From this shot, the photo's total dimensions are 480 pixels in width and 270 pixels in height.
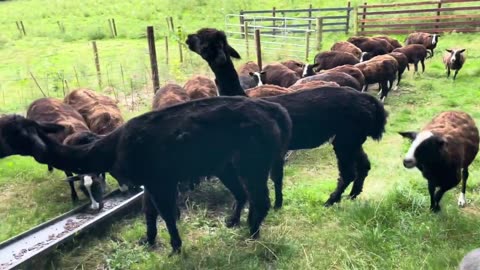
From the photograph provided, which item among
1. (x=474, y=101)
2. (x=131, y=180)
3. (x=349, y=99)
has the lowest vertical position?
A: (x=474, y=101)

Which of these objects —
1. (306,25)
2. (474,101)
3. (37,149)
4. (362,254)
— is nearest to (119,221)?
(37,149)

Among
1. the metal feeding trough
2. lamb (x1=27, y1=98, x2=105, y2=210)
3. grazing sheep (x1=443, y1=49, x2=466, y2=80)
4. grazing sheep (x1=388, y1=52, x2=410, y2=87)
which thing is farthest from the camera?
grazing sheep (x1=443, y1=49, x2=466, y2=80)

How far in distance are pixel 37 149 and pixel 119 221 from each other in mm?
1811

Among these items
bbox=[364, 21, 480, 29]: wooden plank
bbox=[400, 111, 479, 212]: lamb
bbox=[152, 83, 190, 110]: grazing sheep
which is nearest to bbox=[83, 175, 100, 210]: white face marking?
bbox=[152, 83, 190, 110]: grazing sheep

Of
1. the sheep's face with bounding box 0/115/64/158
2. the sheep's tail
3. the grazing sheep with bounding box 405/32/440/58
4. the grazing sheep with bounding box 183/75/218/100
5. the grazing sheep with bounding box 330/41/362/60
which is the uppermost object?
the sheep's face with bounding box 0/115/64/158

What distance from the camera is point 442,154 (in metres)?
5.92

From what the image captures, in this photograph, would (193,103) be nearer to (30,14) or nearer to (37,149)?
(37,149)

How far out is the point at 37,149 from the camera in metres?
5.03

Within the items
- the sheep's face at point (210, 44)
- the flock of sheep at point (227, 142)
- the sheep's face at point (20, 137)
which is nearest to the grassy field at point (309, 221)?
the flock of sheep at point (227, 142)

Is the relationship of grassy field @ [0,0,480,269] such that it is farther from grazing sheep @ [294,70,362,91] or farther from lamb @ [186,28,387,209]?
grazing sheep @ [294,70,362,91]

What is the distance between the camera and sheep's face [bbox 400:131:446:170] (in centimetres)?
588

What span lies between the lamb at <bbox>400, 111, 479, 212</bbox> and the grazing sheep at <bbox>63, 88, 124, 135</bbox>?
5.03m

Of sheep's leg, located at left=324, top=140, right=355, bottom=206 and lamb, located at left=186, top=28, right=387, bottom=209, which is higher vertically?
lamb, located at left=186, top=28, right=387, bottom=209

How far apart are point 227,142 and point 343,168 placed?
2.16 metres
